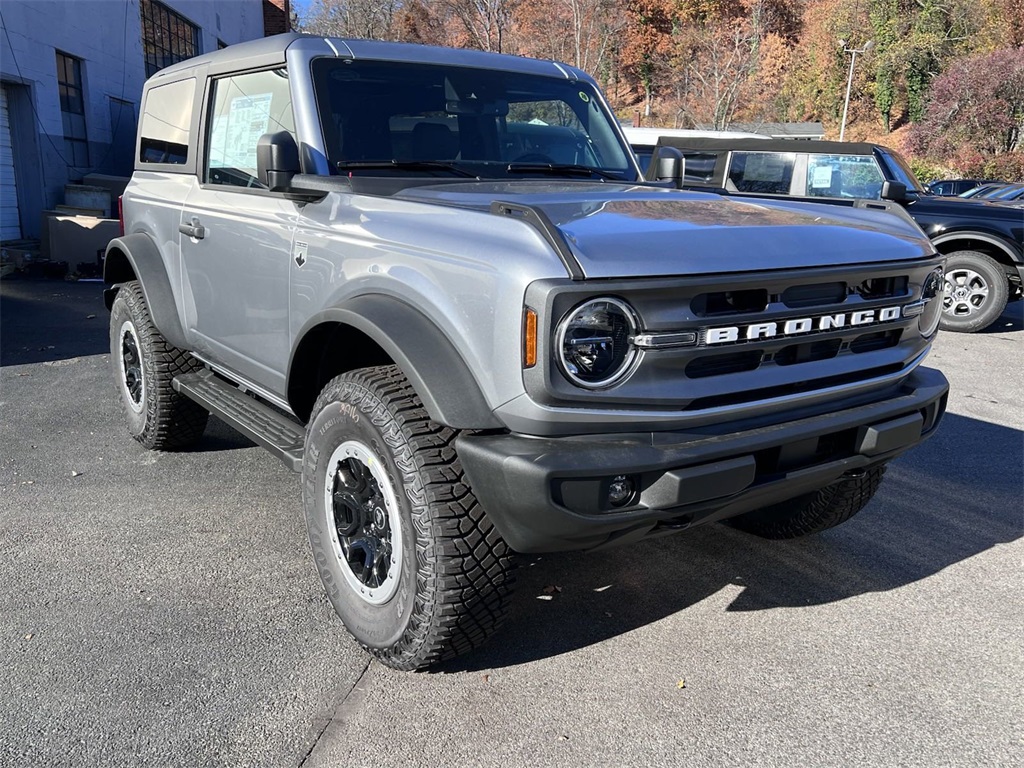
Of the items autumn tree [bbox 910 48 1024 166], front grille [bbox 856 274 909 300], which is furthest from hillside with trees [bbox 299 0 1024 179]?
front grille [bbox 856 274 909 300]

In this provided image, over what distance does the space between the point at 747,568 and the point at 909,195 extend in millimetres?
6763

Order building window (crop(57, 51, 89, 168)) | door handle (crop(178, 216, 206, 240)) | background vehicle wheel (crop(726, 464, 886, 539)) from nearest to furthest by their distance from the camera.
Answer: background vehicle wheel (crop(726, 464, 886, 539)), door handle (crop(178, 216, 206, 240)), building window (crop(57, 51, 89, 168))

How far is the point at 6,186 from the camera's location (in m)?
12.2

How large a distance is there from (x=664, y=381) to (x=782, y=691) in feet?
3.80

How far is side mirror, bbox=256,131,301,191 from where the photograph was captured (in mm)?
3121

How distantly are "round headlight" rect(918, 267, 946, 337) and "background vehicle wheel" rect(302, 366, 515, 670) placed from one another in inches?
70.5

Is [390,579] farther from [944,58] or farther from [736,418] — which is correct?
[944,58]

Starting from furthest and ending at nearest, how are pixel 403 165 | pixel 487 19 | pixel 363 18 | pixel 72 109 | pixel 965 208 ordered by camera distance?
pixel 363 18 → pixel 487 19 → pixel 72 109 → pixel 965 208 → pixel 403 165

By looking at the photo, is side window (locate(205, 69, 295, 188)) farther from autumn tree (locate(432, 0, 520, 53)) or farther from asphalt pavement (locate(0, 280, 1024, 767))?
autumn tree (locate(432, 0, 520, 53))

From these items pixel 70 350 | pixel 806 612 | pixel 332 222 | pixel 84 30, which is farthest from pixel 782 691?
pixel 84 30

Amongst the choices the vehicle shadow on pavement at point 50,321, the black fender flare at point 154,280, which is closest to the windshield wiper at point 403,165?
the black fender flare at point 154,280

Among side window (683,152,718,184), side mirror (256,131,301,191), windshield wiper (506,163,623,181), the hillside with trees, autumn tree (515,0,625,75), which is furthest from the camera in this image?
the hillside with trees

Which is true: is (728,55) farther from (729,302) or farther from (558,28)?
(729,302)

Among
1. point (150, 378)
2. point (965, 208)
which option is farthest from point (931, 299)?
point (965, 208)
